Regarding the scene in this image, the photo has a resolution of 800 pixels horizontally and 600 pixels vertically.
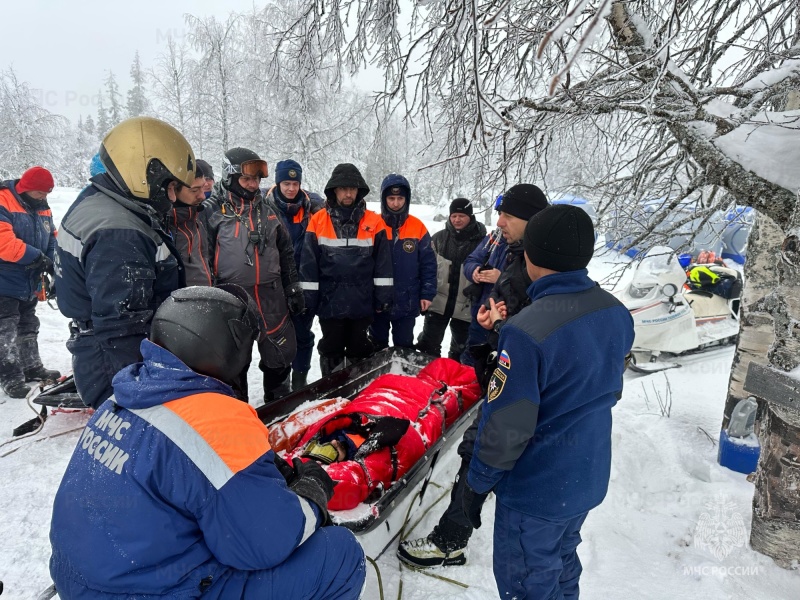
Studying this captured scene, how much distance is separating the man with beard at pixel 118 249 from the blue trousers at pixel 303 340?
2031 millimetres

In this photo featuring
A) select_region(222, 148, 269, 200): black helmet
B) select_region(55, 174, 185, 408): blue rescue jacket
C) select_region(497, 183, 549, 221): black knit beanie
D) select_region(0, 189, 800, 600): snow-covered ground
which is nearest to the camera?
select_region(55, 174, 185, 408): blue rescue jacket

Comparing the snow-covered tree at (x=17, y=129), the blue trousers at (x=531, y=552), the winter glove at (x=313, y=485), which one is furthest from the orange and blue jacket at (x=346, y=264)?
the snow-covered tree at (x=17, y=129)

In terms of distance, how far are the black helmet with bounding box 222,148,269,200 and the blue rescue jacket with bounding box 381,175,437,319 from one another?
1135 mm

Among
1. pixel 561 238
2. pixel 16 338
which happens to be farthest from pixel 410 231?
pixel 16 338

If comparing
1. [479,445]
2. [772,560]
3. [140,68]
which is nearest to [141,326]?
[479,445]

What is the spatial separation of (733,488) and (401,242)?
3.02m

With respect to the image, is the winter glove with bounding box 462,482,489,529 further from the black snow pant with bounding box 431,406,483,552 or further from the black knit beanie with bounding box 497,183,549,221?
the black knit beanie with bounding box 497,183,549,221

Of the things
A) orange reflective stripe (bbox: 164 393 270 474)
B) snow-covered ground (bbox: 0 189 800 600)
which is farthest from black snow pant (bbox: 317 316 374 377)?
orange reflective stripe (bbox: 164 393 270 474)

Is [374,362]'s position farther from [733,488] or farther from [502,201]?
[733,488]

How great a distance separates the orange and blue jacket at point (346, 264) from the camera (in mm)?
3770

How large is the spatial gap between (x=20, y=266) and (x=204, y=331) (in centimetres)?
364

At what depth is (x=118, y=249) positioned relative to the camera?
71.6 inches

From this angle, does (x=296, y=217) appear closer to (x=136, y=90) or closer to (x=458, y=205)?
(x=458, y=205)

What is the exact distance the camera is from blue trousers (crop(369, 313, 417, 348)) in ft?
14.4
